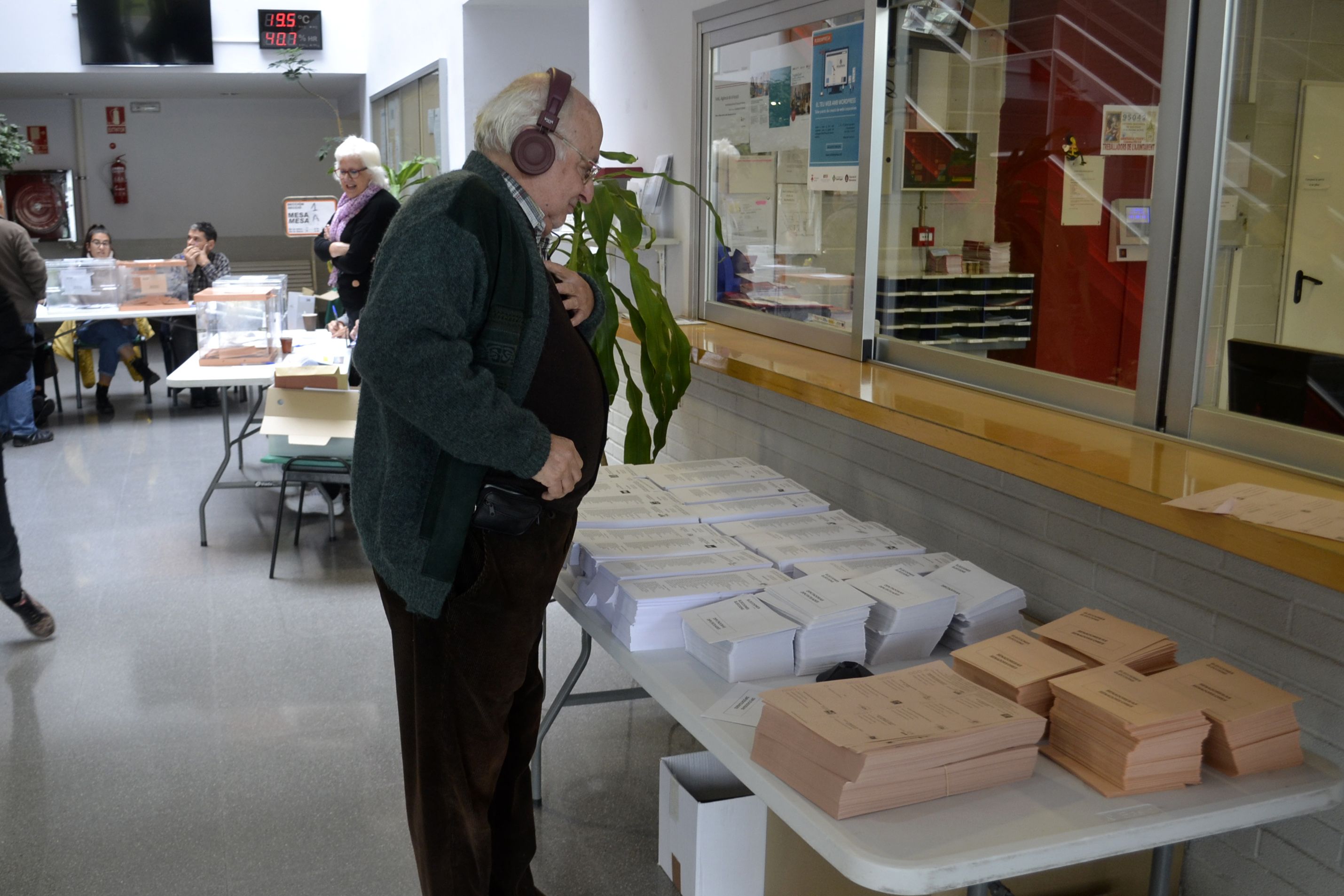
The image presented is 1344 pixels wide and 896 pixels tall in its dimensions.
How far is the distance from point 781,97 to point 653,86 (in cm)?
97

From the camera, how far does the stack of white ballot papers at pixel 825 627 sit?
186cm

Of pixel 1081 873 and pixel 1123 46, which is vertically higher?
pixel 1123 46

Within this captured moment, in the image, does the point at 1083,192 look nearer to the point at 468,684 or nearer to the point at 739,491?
the point at 739,491

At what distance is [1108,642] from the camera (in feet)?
5.87

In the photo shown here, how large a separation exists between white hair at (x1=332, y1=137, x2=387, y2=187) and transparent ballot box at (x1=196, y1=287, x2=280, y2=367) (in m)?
0.84

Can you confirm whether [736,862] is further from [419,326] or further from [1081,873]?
[419,326]

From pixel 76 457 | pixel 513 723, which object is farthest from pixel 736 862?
pixel 76 457

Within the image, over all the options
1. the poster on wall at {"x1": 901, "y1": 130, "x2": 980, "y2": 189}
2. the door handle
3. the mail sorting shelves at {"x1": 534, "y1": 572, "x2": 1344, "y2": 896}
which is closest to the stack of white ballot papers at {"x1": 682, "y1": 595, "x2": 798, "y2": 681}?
the mail sorting shelves at {"x1": 534, "y1": 572, "x2": 1344, "y2": 896}

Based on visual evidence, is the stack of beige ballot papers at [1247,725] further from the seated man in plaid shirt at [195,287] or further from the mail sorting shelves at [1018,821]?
the seated man in plaid shirt at [195,287]

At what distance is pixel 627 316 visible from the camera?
4.52 meters

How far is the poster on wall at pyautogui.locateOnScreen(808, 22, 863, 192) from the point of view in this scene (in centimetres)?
331

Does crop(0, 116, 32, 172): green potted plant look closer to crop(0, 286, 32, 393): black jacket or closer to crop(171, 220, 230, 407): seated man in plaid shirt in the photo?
crop(171, 220, 230, 407): seated man in plaid shirt

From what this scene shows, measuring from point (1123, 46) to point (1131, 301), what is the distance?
0.57 metres

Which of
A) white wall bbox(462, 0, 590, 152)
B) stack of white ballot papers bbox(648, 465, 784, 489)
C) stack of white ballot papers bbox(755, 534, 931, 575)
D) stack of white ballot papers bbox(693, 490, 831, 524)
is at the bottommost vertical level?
stack of white ballot papers bbox(755, 534, 931, 575)
